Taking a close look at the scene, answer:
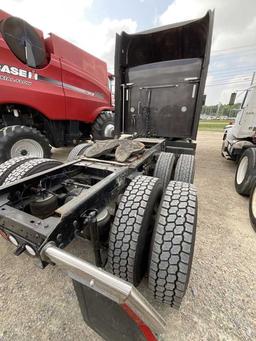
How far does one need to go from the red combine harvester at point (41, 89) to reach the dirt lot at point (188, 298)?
250cm

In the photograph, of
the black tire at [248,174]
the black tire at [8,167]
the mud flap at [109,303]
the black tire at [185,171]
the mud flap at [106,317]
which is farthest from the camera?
the black tire at [248,174]

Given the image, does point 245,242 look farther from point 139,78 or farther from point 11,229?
point 139,78

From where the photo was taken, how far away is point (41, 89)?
4004mm

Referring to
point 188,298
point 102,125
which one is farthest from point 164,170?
point 102,125

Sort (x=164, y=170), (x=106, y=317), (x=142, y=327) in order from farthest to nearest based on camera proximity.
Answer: (x=164, y=170) → (x=106, y=317) → (x=142, y=327)

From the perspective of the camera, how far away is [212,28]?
3020 mm

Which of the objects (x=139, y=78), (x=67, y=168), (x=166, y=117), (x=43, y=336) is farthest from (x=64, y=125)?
(x=43, y=336)

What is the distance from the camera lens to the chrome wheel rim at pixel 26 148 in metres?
3.71

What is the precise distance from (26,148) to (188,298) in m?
4.08

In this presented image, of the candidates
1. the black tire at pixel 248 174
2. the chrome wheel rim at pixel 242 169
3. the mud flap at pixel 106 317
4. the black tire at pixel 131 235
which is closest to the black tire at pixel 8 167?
the black tire at pixel 131 235

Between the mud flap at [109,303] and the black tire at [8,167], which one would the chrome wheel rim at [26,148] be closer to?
the black tire at [8,167]

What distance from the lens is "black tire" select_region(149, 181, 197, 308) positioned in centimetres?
119

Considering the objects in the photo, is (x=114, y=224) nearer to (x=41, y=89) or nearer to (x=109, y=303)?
(x=109, y=303)

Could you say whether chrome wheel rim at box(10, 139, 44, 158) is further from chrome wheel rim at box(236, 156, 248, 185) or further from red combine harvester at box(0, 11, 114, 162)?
chrome wheel rim at box(236, 156, 248, 185)
